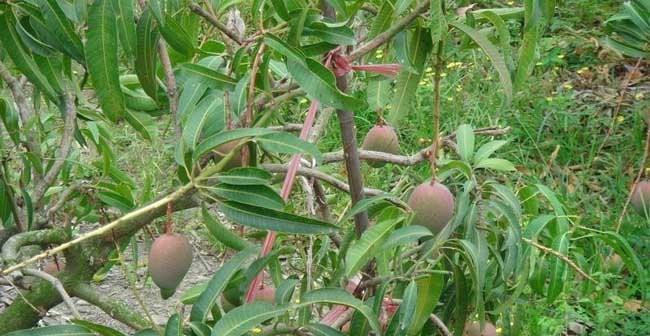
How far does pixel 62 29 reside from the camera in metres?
1.10

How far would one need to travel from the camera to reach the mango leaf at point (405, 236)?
1153mm

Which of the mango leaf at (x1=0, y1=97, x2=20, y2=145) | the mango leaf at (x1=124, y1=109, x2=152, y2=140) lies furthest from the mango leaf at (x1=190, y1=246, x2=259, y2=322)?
the mango leaf at (x1=0, y1=97, x2=20, y2=145)

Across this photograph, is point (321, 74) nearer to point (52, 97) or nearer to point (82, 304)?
point (52, 97)

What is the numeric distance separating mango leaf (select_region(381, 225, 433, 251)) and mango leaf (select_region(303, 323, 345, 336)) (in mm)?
123

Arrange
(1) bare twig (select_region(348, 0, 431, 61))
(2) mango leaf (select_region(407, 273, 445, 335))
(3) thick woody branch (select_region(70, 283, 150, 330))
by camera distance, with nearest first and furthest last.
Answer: (1) bare twig (select_region(348, 0, 431, 61)), (2) mango leaf (select_region(407, 273, 445, 335)), (3) thick woody branch (select_region(70, 283, 150, 330))

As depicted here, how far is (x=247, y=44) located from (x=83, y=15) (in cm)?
20

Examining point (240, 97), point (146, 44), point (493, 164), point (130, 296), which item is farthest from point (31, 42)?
point (130, 296)

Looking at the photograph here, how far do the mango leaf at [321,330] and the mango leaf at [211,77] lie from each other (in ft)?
0.98

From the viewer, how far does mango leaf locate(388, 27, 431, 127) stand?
1156 mm

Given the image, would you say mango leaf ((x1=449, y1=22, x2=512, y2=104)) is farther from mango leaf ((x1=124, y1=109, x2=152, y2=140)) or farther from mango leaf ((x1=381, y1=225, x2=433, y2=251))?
mango leaf ((x1=124, y1=109, x2=152, y2=140))

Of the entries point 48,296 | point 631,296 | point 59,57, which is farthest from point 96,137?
point 631,296

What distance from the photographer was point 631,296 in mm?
3203

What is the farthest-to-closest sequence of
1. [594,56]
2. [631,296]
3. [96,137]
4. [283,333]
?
[594,56] < [631,296] < [96,137] < [283,333]

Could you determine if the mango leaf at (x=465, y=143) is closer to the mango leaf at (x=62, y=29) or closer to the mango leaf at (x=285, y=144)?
the mango leaf at (x=285, y=144)
